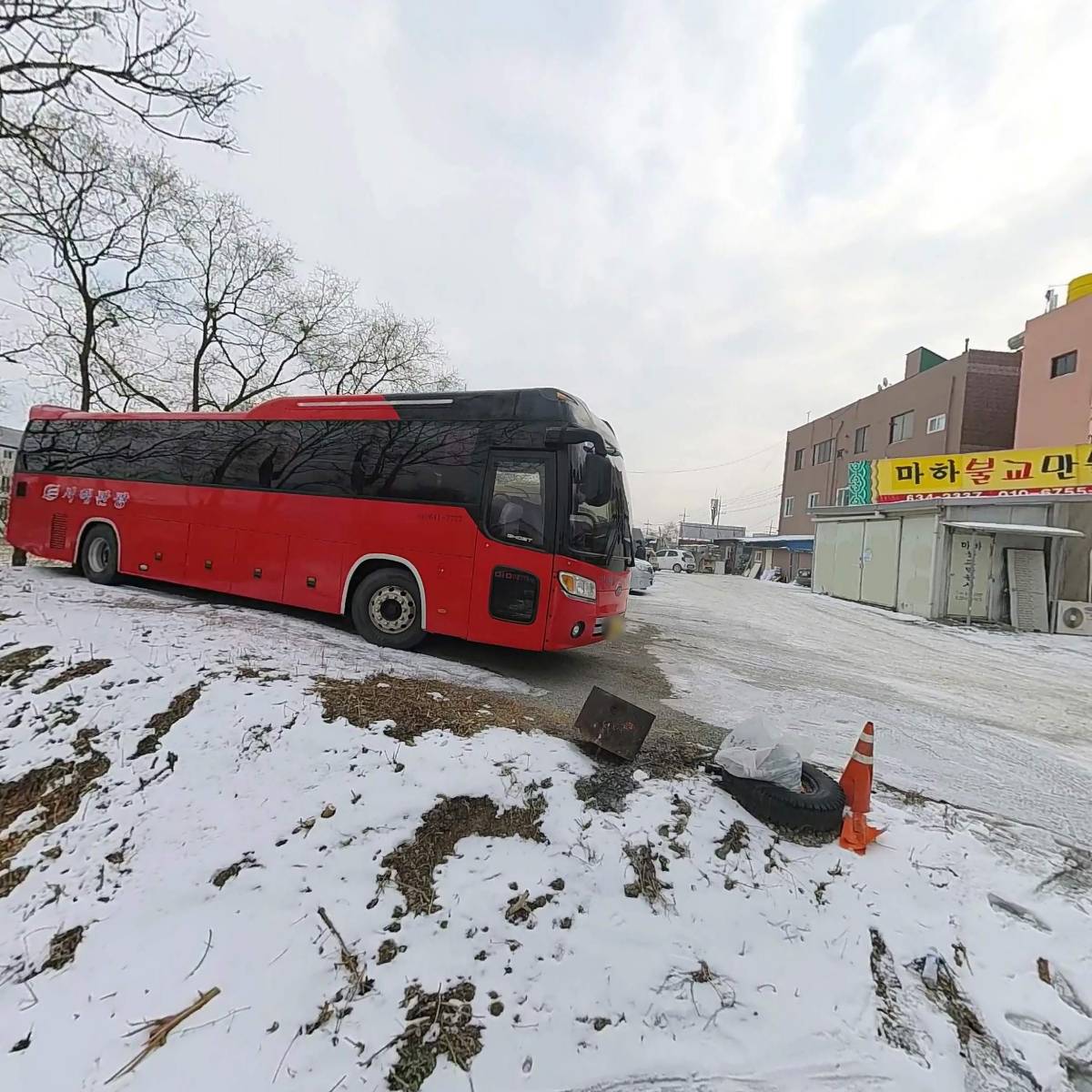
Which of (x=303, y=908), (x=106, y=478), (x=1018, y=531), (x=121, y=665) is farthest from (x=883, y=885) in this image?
(x=1018, y=531)

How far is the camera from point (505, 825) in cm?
273

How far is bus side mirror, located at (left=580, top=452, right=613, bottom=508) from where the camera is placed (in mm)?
4988

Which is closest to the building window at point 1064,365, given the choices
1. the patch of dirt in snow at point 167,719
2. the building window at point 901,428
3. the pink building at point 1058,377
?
the pink building at point 1058,377

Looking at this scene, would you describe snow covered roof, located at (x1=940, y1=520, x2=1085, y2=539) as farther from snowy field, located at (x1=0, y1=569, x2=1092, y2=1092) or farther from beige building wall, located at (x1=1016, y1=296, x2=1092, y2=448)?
snowy field, located at (x1=0, y1=569, x2=1092, y2=1092)

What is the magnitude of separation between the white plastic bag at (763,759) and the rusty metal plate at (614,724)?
19.6 inches

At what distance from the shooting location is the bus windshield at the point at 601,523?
17.1 ft

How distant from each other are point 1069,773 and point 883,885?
10.1 ft

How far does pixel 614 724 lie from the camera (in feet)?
11.2

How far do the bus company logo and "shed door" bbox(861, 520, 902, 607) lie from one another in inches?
707

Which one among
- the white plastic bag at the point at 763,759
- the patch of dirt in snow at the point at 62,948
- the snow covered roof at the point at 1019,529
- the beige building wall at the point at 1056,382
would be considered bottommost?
the patch of dirt in snow at the point at 62,948

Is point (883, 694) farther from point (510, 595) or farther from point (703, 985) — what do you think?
point (703, 985)

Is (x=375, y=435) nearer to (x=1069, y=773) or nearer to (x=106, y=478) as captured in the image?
(x=106, y=478)

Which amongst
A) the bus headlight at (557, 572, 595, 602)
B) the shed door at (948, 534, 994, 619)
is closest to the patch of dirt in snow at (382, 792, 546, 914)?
the bus headlight at (557, 572, 595, 602)

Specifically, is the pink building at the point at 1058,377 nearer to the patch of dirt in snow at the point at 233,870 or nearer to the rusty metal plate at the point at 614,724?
the rusty metal plate at the point at 614,724
